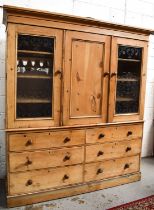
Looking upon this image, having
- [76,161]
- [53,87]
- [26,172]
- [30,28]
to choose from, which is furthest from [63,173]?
[30,28]

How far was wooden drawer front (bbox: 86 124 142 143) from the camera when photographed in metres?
2.65

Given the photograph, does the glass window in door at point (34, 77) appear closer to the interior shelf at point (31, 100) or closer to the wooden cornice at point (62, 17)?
the interior shelf at point (31, 100)

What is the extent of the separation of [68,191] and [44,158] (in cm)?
49

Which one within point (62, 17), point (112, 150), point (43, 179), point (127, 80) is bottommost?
point (43, 179)

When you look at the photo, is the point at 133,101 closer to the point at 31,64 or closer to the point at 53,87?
the point at 53,87

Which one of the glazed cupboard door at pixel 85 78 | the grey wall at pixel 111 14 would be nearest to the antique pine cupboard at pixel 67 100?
the glazed cupboard door at pixel 85 78

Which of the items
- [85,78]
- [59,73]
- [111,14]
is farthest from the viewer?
[111,14]

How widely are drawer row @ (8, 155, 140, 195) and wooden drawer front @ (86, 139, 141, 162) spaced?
0.06m

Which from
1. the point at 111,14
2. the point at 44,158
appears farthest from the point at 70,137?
the point at 111,14

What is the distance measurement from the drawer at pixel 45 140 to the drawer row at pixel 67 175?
0.85 ft

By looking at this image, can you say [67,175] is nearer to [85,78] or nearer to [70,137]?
[70,137]

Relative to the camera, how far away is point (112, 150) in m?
2.80

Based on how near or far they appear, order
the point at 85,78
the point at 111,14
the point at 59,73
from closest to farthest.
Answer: the point at 59,73
the point at 85,78
the point at 111,14

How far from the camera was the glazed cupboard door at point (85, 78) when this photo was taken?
2.43 m
